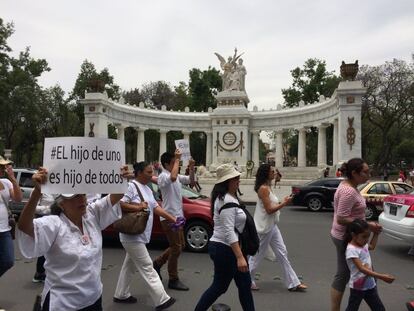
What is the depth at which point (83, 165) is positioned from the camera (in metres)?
3.12

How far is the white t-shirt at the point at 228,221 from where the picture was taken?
13.8 feet

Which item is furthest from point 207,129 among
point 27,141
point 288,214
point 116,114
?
point 288,214

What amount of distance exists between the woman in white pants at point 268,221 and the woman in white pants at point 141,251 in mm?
1277

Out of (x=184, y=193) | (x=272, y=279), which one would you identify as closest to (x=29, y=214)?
(x=272, y=279)

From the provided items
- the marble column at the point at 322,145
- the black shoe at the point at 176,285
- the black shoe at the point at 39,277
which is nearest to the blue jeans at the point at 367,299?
the black shoe at the point at 176,285

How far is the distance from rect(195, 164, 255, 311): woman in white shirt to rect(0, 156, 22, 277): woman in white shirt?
7.79 feet

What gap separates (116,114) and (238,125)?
12429mm

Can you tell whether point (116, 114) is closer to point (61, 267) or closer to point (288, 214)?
point (288, 214)

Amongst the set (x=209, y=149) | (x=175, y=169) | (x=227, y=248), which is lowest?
(x=227, y=248)

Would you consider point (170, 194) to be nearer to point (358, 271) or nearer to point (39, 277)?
point (39, 277)

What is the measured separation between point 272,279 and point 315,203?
11.0 m

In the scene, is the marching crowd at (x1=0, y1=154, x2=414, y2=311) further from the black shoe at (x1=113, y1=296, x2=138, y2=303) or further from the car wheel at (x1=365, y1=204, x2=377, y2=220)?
the car wheel at (x1=365, y1=204, x2=377, y2=220)

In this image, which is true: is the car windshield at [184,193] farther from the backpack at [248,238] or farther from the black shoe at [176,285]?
the backpack at [248,238]

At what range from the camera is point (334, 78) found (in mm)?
54812
